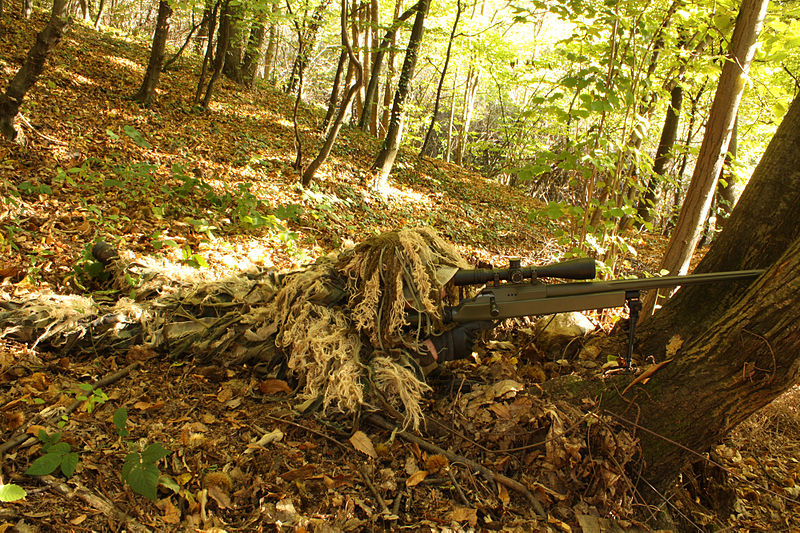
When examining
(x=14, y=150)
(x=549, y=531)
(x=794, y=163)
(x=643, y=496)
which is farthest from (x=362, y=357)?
(x=14, y=150)

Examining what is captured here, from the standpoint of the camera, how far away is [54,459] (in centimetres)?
178

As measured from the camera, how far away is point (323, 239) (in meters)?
5.90

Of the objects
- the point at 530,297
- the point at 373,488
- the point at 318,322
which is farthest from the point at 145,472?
the point at 530,297

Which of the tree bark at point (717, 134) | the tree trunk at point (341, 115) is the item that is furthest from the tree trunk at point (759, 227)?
the tree trunk at point (341, 115)

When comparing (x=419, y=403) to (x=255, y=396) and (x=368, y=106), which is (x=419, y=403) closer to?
(x=255, y=396)

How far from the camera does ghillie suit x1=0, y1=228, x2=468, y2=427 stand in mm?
2730

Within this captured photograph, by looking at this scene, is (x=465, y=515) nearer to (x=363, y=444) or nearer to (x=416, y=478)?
(x=416, y=478)

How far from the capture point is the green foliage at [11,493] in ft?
5.10

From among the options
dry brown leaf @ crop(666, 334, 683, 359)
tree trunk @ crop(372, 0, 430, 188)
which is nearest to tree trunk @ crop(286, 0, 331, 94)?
tree trunk @ crop(372, 0, 430, 188)

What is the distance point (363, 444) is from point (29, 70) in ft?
18.3

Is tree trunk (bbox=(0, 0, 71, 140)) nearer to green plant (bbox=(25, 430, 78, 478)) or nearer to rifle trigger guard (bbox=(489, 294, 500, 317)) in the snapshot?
green plant (bbox=(25, 430, 78, 478))

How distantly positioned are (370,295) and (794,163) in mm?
2495

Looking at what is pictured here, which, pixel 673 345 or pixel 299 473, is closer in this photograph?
pixel 299 473

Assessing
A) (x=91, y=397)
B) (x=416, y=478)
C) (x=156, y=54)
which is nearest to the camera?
(x=416, y=478)
